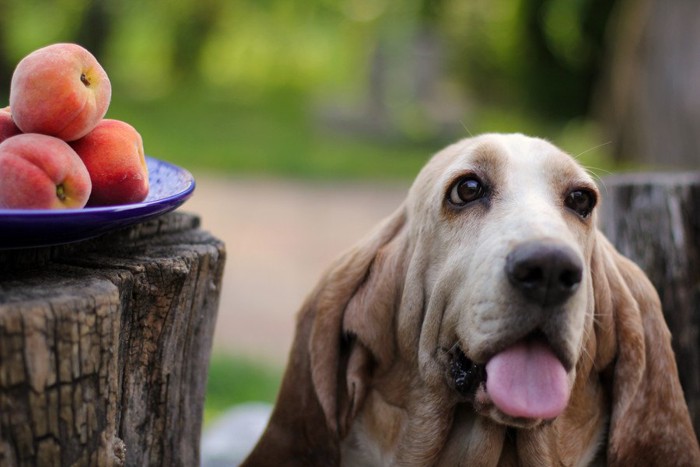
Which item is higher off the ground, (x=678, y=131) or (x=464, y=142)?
(x=464, y=142)

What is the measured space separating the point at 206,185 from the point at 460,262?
10.8m

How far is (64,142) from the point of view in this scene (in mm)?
2570

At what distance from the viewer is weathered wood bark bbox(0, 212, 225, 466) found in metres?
2.27

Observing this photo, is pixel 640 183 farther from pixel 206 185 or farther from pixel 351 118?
pixel 351 118

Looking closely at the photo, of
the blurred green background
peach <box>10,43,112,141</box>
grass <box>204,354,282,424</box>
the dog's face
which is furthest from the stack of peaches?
the blurred green background

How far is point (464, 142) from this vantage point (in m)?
3.37

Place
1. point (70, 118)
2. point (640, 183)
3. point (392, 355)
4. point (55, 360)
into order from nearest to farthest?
point (55, 360), point (70, 118), point (392, 355), point (640, 183)

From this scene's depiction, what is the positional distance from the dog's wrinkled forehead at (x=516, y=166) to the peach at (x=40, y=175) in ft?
3.98

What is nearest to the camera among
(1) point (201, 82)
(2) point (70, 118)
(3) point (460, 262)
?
(2) point (70, 118)

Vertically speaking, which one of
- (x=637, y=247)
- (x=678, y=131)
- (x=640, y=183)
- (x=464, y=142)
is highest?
(x=464, y=142)

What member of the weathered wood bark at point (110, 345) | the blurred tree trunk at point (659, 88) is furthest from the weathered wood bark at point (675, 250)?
the blurred tree trunk at point (659, 88)

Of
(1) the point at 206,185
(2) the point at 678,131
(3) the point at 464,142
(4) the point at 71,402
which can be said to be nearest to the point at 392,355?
(3) the point at 464,142

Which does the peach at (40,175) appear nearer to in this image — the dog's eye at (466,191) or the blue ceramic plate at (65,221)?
the blue ceramic plate at (65,221)

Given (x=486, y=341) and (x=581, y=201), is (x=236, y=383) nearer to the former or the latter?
(x=581, y=201)
